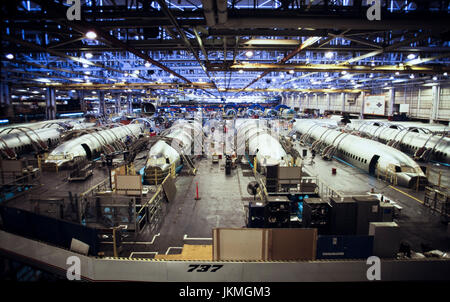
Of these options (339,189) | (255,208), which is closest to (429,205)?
(339,189)

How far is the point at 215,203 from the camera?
1778 centimetres

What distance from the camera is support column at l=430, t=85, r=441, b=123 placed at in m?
37.5

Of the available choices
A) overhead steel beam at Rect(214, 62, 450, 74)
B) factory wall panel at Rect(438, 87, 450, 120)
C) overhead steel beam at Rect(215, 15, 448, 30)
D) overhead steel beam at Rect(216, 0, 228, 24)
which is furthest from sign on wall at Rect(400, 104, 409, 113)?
overhead steel beam at Rect(216, 0, 228, 24)

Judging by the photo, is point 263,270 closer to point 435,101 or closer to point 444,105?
point 444,105

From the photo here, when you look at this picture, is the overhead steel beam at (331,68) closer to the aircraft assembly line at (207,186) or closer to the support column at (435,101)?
the aircraft assembly line at (207,186)

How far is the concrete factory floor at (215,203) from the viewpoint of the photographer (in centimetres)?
1294

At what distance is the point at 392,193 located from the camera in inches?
768

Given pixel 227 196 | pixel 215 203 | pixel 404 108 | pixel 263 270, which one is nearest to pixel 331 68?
pixel 227 196

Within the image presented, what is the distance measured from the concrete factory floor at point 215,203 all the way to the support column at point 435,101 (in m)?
16.6

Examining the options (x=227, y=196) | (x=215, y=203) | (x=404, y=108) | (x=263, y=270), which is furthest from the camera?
(x=404, y=108)

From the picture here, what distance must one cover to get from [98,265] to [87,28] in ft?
33.4

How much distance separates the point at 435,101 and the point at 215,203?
40.5 metres

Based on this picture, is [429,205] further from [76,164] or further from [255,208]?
[76,164]

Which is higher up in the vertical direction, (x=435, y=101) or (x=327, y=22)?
(x=327, y=22)
